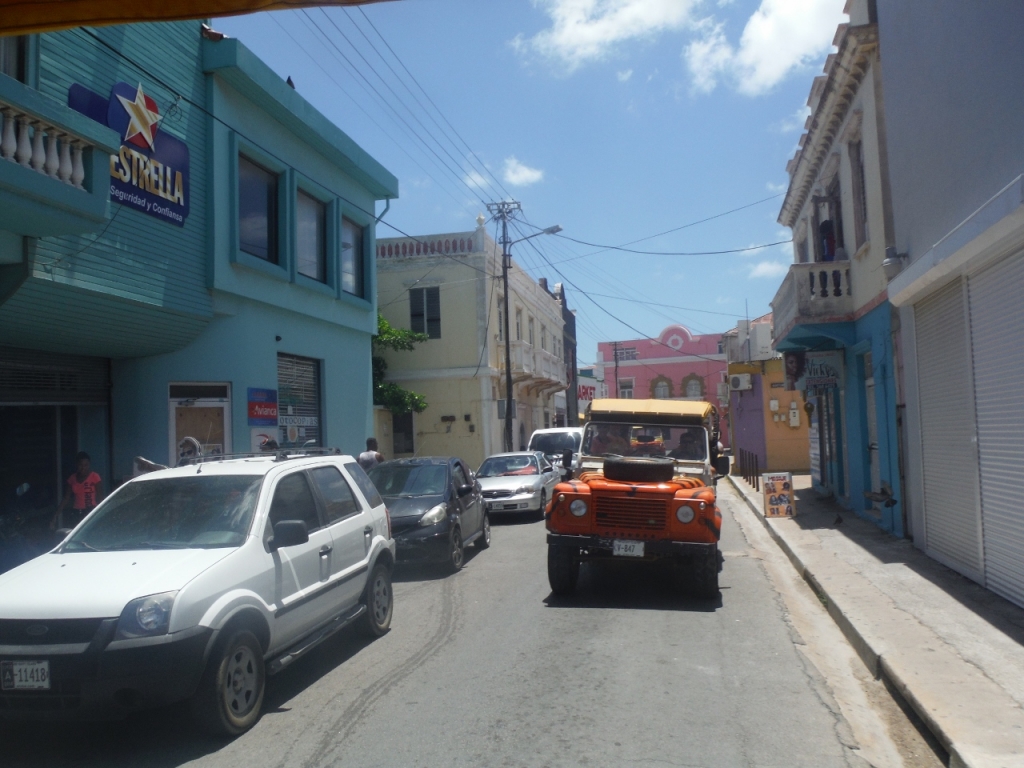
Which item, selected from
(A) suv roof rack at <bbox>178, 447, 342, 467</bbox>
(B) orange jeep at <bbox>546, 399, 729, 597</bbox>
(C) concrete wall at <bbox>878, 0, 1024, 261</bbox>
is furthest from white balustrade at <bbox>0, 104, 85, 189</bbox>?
(C) concrete wall at <bbox>878, 0, 1024, 261</bbox>

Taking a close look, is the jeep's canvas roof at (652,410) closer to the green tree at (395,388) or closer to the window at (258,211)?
the window at (258,211)

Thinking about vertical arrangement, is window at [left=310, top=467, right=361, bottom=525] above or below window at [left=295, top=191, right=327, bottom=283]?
below

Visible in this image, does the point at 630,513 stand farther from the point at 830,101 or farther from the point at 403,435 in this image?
the point at 403,435

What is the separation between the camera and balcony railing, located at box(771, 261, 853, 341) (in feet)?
49.7

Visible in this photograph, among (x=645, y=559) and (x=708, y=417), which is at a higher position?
(x=708, y=417)

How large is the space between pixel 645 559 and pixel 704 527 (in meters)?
0.71

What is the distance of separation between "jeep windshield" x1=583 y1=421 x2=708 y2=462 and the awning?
8.08 metres

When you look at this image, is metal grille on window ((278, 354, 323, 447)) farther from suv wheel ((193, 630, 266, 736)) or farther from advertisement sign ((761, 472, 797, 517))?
suv wheel ((193, 630, 266, 736))

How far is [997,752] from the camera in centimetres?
465

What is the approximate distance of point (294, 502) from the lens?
6.57 m

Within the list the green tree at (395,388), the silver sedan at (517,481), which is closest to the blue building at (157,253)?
the silver sedan at (517,481)

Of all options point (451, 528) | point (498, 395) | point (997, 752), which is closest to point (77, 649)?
point (997, 752)

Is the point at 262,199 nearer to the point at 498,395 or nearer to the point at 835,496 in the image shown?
the point at 835,496

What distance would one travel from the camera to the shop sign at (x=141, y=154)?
10.8 m
